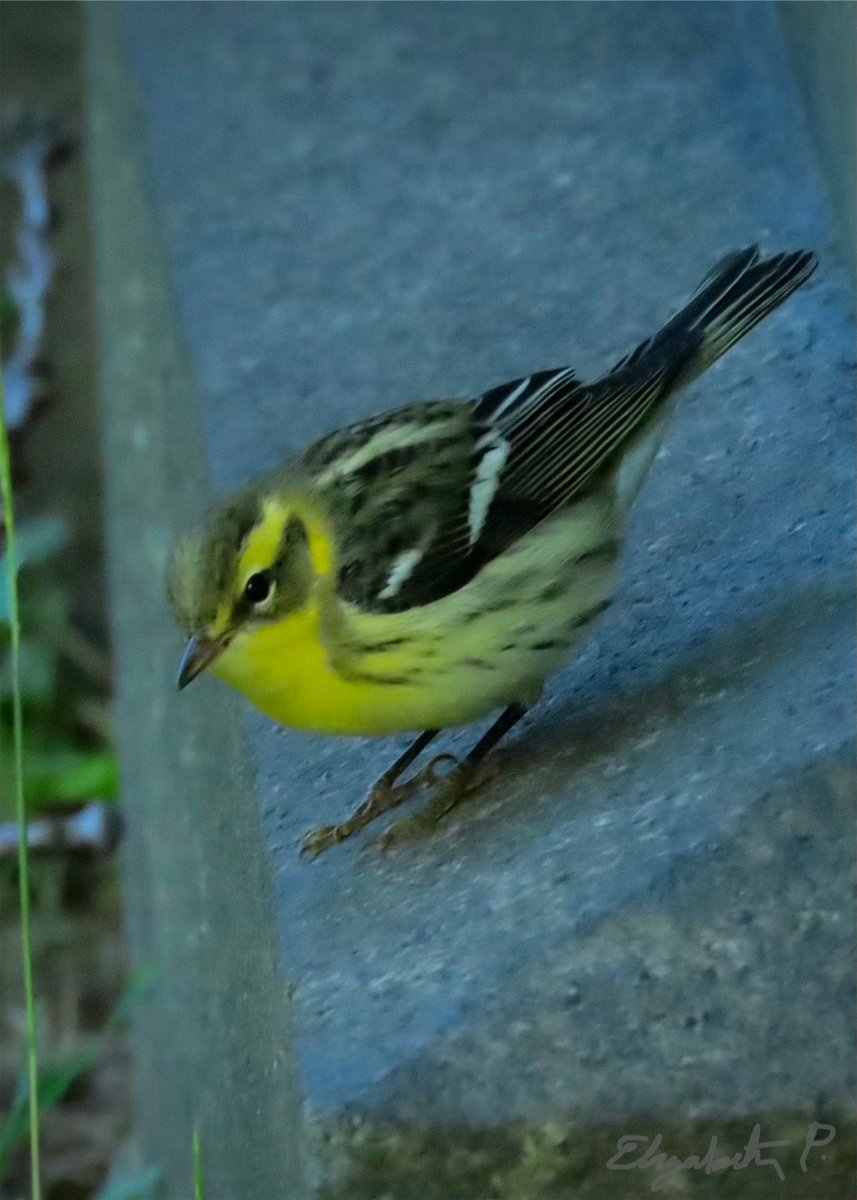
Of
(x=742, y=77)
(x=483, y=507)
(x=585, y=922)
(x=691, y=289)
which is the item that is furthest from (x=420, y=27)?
(x=585, y=922)

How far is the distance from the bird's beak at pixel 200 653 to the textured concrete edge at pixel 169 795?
232 millimetres

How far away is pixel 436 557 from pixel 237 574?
0.26m

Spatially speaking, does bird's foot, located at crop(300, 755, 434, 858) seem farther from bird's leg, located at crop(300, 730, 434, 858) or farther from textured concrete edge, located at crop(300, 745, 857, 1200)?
textured concrete edge, located at crop(300, 745, 857, 1200)

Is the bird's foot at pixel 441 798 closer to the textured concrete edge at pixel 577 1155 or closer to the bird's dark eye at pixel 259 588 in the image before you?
the bird's dark eye at pixel 259 588

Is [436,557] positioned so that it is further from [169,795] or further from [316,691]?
Answer: [169,795]

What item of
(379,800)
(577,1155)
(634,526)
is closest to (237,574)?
(379,800)

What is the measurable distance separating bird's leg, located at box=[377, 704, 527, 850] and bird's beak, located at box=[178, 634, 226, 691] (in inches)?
12.3

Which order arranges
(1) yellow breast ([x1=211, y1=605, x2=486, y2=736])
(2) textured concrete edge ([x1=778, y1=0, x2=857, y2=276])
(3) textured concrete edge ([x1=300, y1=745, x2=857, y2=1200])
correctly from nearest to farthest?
(3) textured concrete edge ([x1=300, y1=745, x2=857, y2=1200]), (1) yellow breast ([x1=211, y1=605, x2=486, y2=736]), (2) textured concrete edge ([x1=778, y1=0, x2=857, y2=276])

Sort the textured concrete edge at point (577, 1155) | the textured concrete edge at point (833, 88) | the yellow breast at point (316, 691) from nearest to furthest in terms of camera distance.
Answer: the textured concrete edge at point (577, 1155) < the yellow breast at point (316, 691) < the textured concrete edge at point (833, 88)

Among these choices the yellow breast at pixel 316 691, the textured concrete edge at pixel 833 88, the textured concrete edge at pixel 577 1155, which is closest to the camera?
→ the textured concrete edge at pixel 577 1155

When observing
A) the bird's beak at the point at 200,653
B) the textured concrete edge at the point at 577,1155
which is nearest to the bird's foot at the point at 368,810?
the bird's beak at the point at 200,653

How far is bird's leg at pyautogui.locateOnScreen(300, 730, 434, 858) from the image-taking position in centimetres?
236

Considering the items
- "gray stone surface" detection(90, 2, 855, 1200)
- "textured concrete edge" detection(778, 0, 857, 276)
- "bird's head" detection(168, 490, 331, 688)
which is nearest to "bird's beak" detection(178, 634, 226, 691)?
"bird's head" detection(168, 490, 331, 688)

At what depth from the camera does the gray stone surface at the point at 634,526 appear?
188cm
